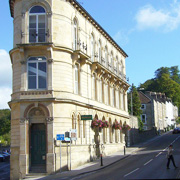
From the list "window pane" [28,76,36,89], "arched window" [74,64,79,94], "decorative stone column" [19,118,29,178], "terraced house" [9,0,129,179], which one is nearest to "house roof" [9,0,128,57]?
"terraced house" [9,0,129,179]

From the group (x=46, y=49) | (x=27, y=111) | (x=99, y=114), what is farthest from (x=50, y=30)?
(x=99, y=114)

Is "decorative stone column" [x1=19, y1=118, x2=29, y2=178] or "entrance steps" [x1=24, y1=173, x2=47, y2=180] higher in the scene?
"decorative stone column" [x1=19, y1=118, x2=29, y2=178]

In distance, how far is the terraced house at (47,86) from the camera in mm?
23641

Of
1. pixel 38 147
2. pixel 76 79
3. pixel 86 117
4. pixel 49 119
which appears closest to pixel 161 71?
pixel 76 79

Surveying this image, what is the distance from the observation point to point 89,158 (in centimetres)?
2831

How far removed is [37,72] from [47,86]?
1414 millimetres

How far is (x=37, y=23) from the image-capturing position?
25422mm

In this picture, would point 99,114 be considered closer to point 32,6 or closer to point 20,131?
point 20,131

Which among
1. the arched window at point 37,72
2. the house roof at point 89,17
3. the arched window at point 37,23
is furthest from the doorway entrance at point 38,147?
the house roof at point 89,17

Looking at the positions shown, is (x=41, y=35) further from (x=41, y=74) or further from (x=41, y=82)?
(x=41, y=82)

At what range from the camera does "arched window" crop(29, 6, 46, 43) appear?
2523cm

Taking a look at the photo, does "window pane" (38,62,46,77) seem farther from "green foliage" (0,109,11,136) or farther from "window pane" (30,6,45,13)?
"green foliage" (0,109,11,136)

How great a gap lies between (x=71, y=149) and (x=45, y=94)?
4.82 meters

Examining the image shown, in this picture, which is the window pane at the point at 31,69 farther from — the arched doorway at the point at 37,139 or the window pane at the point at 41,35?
the arched doorway at the point at 37,139
